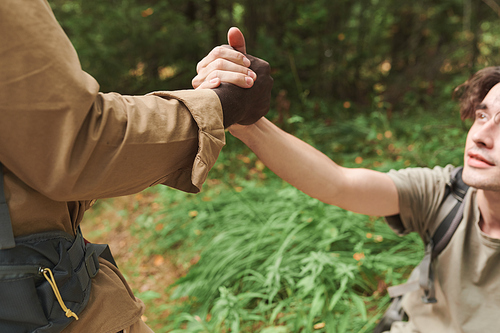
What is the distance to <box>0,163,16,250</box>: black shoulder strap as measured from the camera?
2.58 ft

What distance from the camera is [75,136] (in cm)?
76

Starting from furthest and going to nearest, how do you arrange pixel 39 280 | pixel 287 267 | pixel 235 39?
1. pixel 287 267
2. pixel 235 39
3. pixel 39 280

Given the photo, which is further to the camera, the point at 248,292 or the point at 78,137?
the point at 248,292

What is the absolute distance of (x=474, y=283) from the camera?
1520 millimetres

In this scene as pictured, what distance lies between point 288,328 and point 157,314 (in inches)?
41.5

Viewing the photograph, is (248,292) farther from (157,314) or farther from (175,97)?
(175,97)

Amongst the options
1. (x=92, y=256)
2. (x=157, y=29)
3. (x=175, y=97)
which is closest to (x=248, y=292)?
(x=92, y=256)

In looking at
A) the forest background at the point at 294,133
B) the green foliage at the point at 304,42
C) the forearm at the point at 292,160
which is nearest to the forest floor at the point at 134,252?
the forest background at the point at 294,133

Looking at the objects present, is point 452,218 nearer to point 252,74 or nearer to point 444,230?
point 444,230

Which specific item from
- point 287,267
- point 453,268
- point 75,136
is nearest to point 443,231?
point 453,268

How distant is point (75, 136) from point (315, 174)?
1.01 m

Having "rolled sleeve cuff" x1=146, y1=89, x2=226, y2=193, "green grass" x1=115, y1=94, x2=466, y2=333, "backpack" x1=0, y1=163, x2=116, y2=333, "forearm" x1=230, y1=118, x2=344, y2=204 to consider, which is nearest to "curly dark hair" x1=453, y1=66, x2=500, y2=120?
"forearm" x1=230, y1=118, x2=344, y2=204

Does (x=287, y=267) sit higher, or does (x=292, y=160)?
(x=292, y=160)

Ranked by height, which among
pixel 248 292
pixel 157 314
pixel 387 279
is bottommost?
pixel 157 314
